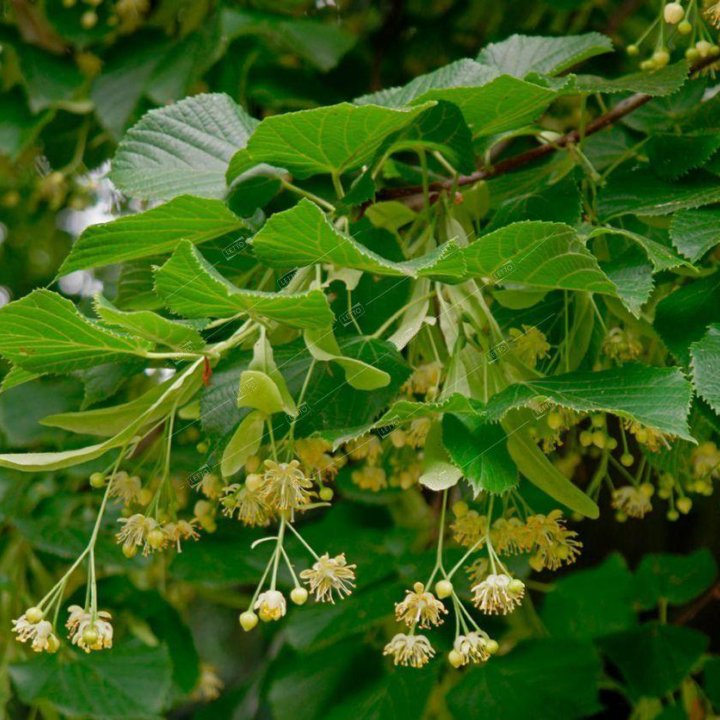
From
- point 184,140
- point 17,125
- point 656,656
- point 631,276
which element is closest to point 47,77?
point 17,125

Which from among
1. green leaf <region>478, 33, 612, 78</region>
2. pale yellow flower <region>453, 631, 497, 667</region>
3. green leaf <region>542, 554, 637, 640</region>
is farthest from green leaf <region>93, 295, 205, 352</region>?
green leaf <region>542, 554, 637, 640</region>

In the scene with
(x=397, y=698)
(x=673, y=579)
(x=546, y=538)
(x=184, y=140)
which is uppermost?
(x=184, y=140)

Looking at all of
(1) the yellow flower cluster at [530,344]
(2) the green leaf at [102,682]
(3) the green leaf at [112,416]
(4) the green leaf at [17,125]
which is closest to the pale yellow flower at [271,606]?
(3) the green leaf at [112,416]

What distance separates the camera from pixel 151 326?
1.62ft

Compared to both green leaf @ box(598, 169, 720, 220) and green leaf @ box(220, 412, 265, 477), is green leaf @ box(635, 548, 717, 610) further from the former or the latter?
green leaf @ box(220, 412, 265, 477)

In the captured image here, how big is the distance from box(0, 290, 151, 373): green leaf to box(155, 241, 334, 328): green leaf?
0.11ft

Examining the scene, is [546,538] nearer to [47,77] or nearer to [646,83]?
[646,83]

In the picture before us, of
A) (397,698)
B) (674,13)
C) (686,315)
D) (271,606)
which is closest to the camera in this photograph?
(271,606)

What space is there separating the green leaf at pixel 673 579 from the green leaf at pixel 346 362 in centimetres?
62

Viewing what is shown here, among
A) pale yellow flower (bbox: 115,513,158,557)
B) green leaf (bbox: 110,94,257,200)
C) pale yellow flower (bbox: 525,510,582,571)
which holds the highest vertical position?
green leaf (bbox: 110,94,257,200)

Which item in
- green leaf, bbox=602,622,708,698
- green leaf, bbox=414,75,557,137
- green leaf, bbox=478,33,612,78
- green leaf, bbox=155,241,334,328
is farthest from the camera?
green leaf, bbox=602,622,708,698

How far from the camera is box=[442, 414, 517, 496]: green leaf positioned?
494 millimetres

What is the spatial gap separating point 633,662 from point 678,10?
641 mm

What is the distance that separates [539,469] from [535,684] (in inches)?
16.8
